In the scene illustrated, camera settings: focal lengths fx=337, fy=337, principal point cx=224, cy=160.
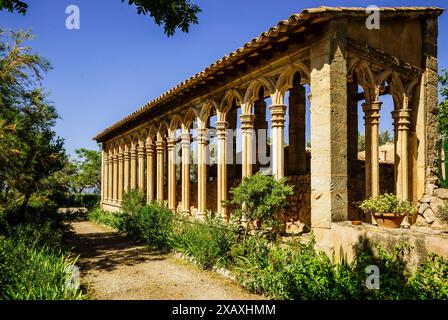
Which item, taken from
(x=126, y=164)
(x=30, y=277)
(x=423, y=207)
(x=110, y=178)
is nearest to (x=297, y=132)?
(x=423, y=207)

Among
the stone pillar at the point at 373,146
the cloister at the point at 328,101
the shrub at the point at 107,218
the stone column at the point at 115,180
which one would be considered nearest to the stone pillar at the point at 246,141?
the cloister at the point at 328,101

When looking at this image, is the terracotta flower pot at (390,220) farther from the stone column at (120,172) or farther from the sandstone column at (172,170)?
the stone column at (120,172)

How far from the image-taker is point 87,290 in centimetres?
591

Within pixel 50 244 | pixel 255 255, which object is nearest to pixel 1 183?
pixel 50 244

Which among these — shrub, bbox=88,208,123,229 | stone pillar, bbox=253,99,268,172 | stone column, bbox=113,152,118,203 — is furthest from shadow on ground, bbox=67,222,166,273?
stone column, bbox=113,152,118,203

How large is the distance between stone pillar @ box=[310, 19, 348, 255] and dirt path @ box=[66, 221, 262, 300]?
1845mm

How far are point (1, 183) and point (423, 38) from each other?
1116 centimetres

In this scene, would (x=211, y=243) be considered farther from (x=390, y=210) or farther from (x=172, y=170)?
(x=172, y=170)

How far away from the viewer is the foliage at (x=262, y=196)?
6.68 m

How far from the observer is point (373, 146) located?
7.22 meters

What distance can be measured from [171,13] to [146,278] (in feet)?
16.1

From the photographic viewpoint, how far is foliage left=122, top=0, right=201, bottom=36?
496 centimetres

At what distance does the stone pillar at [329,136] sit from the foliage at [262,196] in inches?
30.0

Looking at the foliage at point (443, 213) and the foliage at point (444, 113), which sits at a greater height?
the foliage at point (444, 113)
